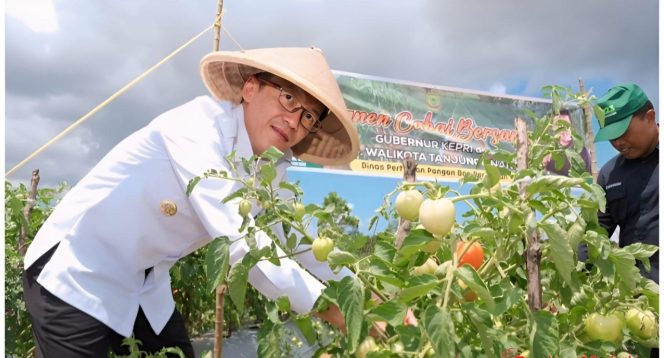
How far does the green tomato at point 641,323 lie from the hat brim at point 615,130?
1.27 metres

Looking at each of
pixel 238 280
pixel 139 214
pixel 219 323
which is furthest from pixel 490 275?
pixel 219 323

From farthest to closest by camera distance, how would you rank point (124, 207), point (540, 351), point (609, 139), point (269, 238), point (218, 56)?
point (609, 139) → point (218, 56) → point (124, 207) → point (269, 238) → point (540, 351)

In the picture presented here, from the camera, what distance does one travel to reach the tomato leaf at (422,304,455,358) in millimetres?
667

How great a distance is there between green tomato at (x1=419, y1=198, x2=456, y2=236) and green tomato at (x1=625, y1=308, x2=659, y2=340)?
14.0 inches

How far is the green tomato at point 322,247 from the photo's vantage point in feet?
2.72

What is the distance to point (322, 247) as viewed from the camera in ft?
2.72

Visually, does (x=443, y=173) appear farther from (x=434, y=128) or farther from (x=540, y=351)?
(x=540, y=351)

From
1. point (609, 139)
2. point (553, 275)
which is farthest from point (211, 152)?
point (609, 139)

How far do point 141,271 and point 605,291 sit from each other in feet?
3.11

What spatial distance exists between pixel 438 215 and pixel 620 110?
1.56 m

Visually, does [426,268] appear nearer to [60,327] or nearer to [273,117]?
[273,117]

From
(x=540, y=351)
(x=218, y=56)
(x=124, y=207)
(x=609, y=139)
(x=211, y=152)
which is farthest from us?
(x=609, y=139)

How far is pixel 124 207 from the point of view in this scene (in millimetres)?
1249

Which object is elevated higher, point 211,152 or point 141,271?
point 211,152
